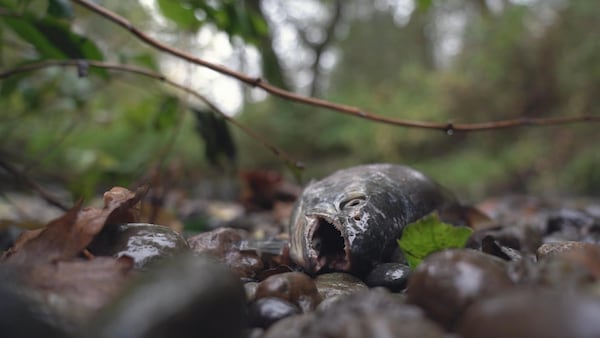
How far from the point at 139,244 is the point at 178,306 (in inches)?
18.1

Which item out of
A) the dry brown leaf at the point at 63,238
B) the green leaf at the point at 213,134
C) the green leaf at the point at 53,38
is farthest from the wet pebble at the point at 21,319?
the green leaf at the point at 213,134

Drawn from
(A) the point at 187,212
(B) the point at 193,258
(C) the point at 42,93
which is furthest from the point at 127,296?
(A) the point at 187,212

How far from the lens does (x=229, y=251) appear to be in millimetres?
1593

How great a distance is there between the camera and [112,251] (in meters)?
1.15

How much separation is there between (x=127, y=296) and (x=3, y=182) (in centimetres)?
250

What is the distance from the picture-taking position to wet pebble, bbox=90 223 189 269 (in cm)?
114

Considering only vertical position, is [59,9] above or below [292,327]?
above

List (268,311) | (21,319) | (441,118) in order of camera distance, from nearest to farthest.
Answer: (21,319), (268,311), (441,118)

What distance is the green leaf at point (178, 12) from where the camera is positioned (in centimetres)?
270

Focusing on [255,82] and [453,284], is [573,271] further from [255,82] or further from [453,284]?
[255,82]

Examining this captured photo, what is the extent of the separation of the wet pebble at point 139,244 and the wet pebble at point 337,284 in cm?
36

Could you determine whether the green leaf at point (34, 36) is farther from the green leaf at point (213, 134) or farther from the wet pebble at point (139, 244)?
the wet pebble at point (139, 244)

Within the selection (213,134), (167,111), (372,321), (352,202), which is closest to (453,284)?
(372,321)

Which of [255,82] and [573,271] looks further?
[255,82]
